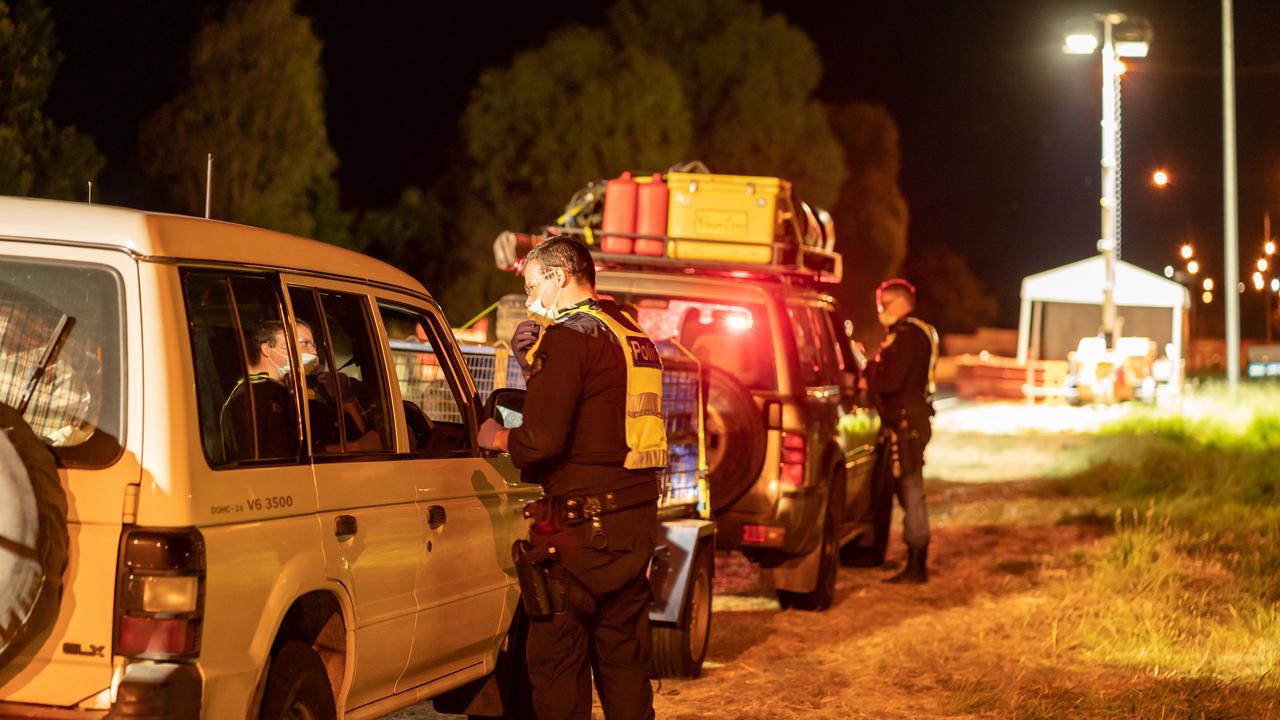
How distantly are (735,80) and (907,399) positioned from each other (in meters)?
40.3

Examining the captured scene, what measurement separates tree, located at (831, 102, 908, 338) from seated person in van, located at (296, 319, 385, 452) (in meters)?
52.6

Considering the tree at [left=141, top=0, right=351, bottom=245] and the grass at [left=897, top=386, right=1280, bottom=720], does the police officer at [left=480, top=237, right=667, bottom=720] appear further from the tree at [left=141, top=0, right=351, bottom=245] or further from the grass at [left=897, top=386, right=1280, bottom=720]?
the tree at [left=141, top=0, right=351, bottom=245]

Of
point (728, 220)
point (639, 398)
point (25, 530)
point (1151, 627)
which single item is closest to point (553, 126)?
point (728, 220)

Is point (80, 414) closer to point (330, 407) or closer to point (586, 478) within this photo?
point (330, 407)

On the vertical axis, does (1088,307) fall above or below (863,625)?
above

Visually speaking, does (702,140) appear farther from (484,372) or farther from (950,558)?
(484,372)

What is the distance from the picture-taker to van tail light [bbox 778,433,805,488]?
9102 millimetres

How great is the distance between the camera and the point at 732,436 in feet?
29.7

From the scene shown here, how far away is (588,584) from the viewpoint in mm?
5191

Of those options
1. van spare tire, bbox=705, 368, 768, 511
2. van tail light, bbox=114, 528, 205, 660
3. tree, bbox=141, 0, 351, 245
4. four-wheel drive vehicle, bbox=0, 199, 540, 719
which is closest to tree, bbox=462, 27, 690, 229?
tree, bbox=141, 0, 351, 245

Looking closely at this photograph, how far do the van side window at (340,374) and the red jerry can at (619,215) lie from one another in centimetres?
558

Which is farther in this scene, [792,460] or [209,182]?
[792,460]

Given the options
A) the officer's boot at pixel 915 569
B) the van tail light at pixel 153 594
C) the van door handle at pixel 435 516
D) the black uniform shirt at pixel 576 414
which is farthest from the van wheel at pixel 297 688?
the officer's boot at pixel 915 569

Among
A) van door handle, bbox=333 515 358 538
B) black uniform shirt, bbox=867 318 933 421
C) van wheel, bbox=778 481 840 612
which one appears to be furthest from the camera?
black uniform shirt, bbox=867 318 933 421
